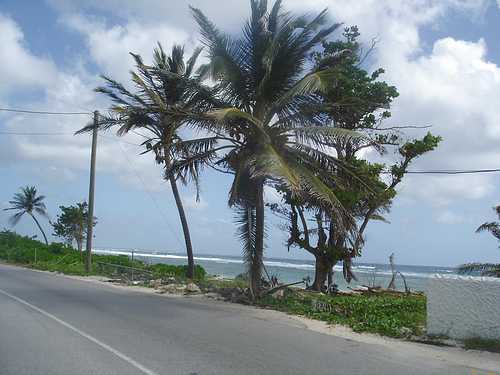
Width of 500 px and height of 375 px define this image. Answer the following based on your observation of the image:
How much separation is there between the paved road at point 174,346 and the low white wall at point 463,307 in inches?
65.5

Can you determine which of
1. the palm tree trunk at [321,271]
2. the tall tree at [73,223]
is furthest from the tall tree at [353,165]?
the tall tree at [73,223]

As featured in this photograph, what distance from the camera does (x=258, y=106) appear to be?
16188 mm

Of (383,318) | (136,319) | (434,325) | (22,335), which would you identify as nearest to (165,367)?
(22,335)

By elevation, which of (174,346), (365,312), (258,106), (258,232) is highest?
(258,106)

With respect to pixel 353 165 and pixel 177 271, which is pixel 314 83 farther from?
pixel 177 271

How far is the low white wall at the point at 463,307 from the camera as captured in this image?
10219mm

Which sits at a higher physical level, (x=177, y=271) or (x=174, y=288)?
(x=177, y=271)

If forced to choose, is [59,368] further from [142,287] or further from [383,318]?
[142,287]

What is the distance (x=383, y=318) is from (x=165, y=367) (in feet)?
23.0

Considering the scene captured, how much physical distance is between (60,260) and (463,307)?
30.7 meters

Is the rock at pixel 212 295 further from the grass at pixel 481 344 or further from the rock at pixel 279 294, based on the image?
the grass at pixel 481 344

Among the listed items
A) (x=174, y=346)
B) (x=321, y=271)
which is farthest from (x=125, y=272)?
(x=174, y=346)

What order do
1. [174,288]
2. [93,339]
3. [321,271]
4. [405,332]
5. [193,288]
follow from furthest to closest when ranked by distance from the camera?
1. [321,271]
2. [174,288]
3. [193,288]
4. [405,332]
5. [93,339]

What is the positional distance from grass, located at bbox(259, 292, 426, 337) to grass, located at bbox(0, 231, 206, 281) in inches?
423
